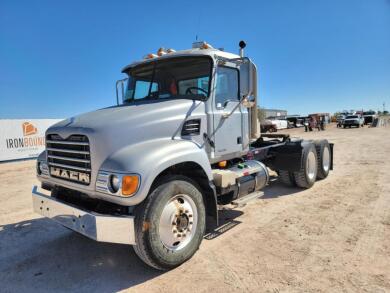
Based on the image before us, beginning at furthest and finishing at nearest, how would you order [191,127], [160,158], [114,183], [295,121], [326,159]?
1. [295,121]
2. [326,159]
3. [191,127]
4. [160,158]
5. [114,183]

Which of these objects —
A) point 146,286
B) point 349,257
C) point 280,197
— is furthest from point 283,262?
point 280,197

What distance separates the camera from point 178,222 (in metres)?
3.67

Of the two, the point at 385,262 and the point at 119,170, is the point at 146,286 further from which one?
the point at 385,262

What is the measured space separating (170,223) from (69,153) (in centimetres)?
152

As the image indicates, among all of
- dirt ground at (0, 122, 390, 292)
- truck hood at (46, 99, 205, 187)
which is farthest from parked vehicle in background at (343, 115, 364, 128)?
truck hood at (46, 99, 205, 187)

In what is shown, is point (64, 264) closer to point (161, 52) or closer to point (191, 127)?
point (191, 127)

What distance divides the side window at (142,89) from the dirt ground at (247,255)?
246 centimetres

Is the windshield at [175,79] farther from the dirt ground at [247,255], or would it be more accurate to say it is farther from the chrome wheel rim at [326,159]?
the chrome wheel rim at [326,159]

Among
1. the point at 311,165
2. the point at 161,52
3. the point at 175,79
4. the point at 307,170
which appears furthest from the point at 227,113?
the point at 311,165

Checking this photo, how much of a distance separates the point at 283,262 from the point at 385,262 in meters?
1.18

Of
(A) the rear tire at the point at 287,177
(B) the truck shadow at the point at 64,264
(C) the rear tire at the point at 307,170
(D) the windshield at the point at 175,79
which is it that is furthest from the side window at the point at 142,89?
(A) the rear tire at the point at 287,177

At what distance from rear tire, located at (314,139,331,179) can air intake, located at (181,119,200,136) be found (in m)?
4.86

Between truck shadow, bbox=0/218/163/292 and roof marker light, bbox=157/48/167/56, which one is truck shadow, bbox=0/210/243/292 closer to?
truck shadow, bbox=0/218/163/292

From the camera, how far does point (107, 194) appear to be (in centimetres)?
316
